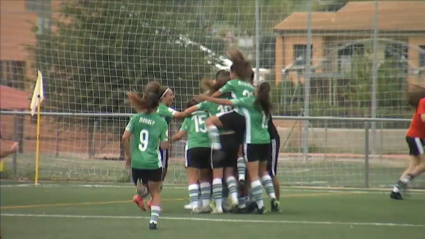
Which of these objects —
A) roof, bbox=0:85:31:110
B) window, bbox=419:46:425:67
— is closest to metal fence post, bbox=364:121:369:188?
window, bbox=419:46:425:67

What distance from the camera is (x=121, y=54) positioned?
19.5 meters

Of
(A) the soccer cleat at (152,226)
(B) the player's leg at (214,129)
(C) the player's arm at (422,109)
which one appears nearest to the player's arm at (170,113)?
(B) the player's leg at (214,129)

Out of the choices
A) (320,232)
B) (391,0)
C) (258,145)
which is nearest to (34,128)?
(391,0)

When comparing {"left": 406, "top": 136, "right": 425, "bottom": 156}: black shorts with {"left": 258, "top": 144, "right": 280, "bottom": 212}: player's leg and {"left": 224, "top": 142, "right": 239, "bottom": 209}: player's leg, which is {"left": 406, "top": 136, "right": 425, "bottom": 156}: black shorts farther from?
{"left": 224, "top": 142, "right": 239, "bottom": 209}: player's leg

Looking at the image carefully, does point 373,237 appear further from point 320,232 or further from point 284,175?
point 284,175

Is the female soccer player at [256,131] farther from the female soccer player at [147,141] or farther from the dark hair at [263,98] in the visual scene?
the female soccer player at [147,141]

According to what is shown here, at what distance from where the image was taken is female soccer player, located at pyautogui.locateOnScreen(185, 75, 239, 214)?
42.3 feet

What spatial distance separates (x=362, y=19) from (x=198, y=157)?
8485 millimetres

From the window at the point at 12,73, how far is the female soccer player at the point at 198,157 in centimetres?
1017

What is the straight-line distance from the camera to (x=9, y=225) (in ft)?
37.3

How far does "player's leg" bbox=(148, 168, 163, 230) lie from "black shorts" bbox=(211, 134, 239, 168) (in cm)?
170

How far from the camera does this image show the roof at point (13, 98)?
24703 millimetres

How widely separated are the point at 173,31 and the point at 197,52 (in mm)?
635

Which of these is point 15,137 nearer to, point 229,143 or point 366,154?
point 366,154
